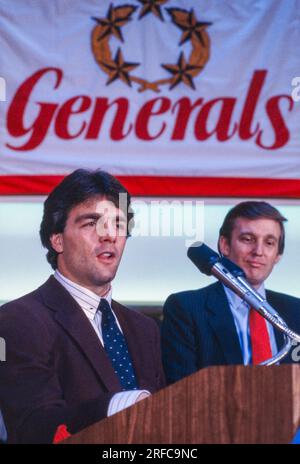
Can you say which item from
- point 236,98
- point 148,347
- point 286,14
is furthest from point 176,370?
point 286,14

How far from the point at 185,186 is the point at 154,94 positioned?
1.37ft

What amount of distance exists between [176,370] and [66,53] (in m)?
1.42

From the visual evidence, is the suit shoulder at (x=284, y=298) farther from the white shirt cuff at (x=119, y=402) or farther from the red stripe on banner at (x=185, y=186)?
the white shirt cuff at (x=119, y=402)

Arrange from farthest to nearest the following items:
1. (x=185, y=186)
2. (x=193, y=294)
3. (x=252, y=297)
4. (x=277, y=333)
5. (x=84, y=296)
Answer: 1. (x=185, y=186)
2. (x=193, y=294)
3. (x=277, y=333)
4. (x=84, y=296)
5. (x=252, y=297)

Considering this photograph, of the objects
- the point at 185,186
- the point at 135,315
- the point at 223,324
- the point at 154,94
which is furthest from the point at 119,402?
the point at 154,94

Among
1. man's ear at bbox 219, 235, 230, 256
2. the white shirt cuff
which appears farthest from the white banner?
the white shirt cuff

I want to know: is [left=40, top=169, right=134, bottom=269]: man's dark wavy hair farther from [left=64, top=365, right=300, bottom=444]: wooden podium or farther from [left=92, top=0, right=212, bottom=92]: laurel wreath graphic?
[left=64, top=365, right=300, bottom=444]: wooden podium

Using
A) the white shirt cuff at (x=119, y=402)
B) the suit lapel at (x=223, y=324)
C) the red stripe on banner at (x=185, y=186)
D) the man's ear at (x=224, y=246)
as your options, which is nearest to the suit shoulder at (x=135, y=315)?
the suit lapel at (x=223, y=324)

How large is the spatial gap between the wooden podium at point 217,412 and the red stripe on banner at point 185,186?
1943mm

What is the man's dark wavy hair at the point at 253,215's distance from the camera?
368cm

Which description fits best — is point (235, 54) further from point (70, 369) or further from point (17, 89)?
point (70, 369)

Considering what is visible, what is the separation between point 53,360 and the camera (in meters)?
2.91

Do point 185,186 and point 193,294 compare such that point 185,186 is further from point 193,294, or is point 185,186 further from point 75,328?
point 75,328

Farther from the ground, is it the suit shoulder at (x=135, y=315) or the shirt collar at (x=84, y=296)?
the shirt collar at (x=84, y=296)
